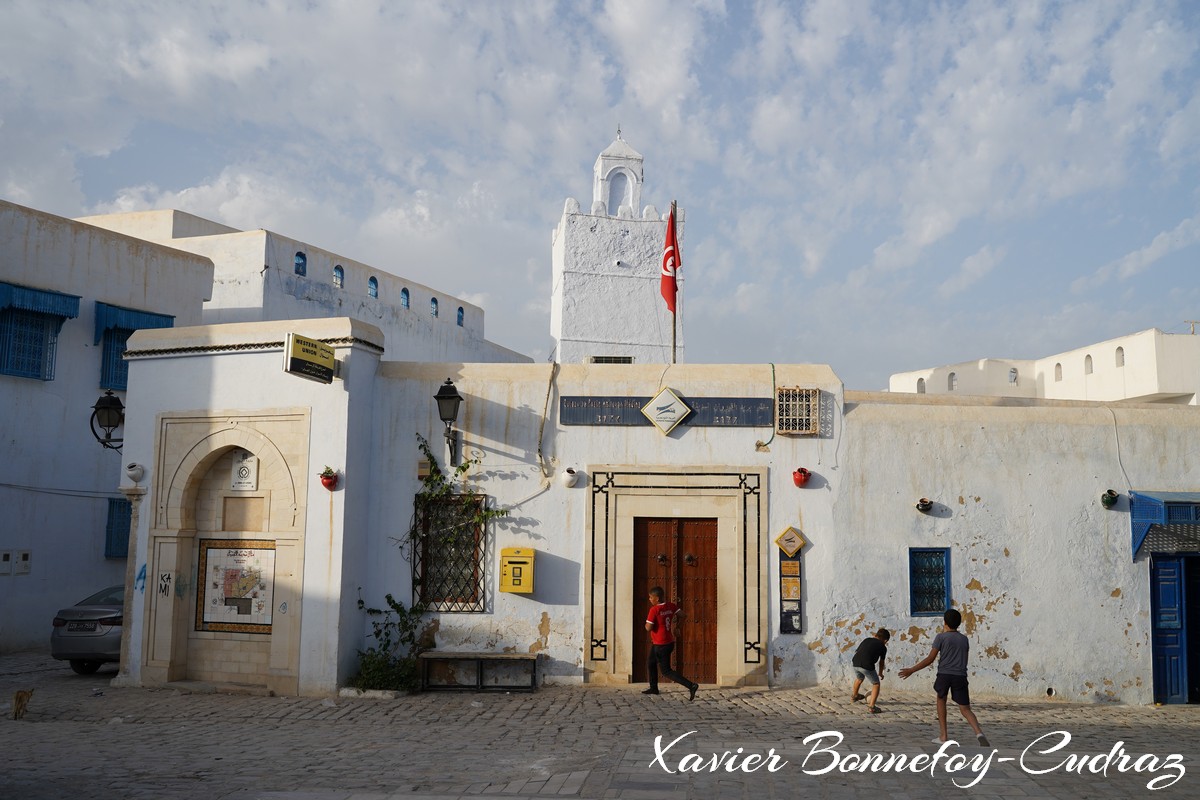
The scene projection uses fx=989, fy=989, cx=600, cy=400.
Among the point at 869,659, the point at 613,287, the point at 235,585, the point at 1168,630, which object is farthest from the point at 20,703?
the point at 613,287

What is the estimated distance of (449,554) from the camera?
11617 mm

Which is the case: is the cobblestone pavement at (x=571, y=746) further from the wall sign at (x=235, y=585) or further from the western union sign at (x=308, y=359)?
the western union sign at (x=308, y=359)

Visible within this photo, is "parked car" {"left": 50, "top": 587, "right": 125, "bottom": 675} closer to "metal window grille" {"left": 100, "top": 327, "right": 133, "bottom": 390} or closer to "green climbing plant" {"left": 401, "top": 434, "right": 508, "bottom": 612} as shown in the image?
"green climbing plant" {"left": 401, "top": 434, "right": 508, "bottom": 612}

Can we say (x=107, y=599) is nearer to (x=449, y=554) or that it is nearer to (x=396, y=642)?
(x=396, y=642)

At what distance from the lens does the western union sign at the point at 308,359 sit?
10648mm

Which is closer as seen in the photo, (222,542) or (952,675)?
(952,675)

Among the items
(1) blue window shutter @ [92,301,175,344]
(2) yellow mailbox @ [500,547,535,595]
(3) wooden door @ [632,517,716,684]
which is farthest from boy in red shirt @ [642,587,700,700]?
(1) blue window shutter @ [92,301,175,344]

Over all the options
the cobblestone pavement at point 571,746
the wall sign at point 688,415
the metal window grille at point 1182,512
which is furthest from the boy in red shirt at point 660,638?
the metal window grille at point 1182,512

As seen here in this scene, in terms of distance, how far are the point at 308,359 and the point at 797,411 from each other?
5.60 meters

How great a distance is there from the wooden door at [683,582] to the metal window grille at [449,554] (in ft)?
6.13

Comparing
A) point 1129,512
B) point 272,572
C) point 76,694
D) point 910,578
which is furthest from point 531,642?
point 1129,512

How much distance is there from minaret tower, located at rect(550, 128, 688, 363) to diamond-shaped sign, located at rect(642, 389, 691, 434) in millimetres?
20737

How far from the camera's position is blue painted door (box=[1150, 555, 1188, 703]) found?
11539mm

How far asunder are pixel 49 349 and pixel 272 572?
7269 millimetres
